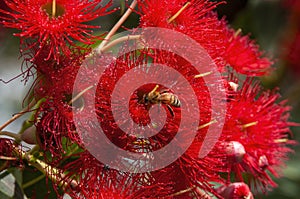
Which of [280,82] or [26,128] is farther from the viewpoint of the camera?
[280,82]

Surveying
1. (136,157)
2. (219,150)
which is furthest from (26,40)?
(219,150)

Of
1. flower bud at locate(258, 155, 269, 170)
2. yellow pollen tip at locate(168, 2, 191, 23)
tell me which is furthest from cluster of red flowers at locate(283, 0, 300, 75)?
yellow pollen tip at locate(168, 2, 191, 23)

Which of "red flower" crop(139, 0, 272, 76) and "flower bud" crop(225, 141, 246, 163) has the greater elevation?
"red flower" crop(139, 0, 272, 76)

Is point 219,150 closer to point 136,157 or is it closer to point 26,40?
point 136,157

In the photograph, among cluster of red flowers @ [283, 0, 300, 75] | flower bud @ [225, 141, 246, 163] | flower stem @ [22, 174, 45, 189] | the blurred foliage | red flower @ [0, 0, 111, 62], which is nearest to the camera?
red flower @ [0, 0, 111, 62]

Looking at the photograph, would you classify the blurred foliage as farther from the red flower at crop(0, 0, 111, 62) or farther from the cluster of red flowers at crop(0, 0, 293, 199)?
the red flower at crop(0, 0, 111, 62)

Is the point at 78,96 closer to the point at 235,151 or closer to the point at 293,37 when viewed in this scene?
the point at 235,151
